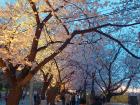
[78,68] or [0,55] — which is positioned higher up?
[78,68]

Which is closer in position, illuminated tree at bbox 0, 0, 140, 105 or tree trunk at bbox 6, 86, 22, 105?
illuminated tree at bbox 0, 0, 140, 105

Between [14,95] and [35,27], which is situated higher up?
[35,27]

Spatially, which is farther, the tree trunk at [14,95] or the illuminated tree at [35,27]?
the tree trunk at [14,95]

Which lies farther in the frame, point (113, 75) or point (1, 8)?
point (113, 75)

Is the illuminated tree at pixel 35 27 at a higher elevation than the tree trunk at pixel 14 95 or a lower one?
higher

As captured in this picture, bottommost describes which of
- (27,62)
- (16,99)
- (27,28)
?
(16,99)

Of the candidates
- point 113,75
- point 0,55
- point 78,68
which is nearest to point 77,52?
point 78,68

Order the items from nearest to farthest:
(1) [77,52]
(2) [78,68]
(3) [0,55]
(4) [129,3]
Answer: (3) [0,55] < (4) [129,3] < (1) [77,52] < (2) [78,68]

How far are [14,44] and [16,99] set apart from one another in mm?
2285

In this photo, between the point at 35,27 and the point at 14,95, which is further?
the point at 35,27

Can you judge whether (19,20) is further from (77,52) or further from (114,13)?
(77,52)

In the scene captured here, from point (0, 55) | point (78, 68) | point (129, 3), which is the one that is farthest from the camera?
point (78, 68)

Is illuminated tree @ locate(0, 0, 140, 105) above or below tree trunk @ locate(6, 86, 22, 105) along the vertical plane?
above

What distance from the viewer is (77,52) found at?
31.8 m
